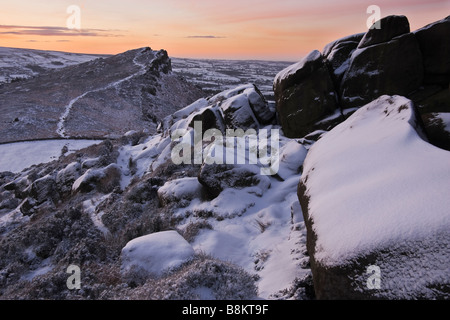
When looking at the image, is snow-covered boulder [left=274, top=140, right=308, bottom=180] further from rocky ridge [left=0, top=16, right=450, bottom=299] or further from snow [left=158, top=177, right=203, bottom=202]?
snow [left=158, top=177, right=203, bottom=202]

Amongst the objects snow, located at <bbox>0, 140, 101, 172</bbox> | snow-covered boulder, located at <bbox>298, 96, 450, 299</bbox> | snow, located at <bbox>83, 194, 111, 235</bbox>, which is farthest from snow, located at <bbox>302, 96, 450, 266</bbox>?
snow, located at <bbox>0, 140, 101, 172</bbox>

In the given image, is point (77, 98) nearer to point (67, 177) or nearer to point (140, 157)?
point (67, 177)

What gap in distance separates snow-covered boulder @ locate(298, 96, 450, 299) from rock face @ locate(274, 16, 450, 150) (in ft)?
21.3

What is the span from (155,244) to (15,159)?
90.3 ft

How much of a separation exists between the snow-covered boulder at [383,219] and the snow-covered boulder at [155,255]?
9.53 ft

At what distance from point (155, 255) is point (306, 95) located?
1149cm

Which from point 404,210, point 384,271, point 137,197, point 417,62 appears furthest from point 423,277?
point 417,62

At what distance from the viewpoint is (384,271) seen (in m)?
3.49

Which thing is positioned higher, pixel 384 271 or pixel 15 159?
pixel 384 271

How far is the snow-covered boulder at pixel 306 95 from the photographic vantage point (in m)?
14.3

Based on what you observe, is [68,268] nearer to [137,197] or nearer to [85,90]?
[137,197]

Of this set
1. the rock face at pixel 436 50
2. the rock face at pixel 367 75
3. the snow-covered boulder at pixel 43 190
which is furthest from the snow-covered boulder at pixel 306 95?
the snow-covered boulder at pixel 43 190

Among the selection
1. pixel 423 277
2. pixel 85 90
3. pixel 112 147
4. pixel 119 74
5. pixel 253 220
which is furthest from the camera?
pixel 119 74

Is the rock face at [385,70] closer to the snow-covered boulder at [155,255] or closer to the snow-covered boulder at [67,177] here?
the snow-covered boulder at [155,255]
